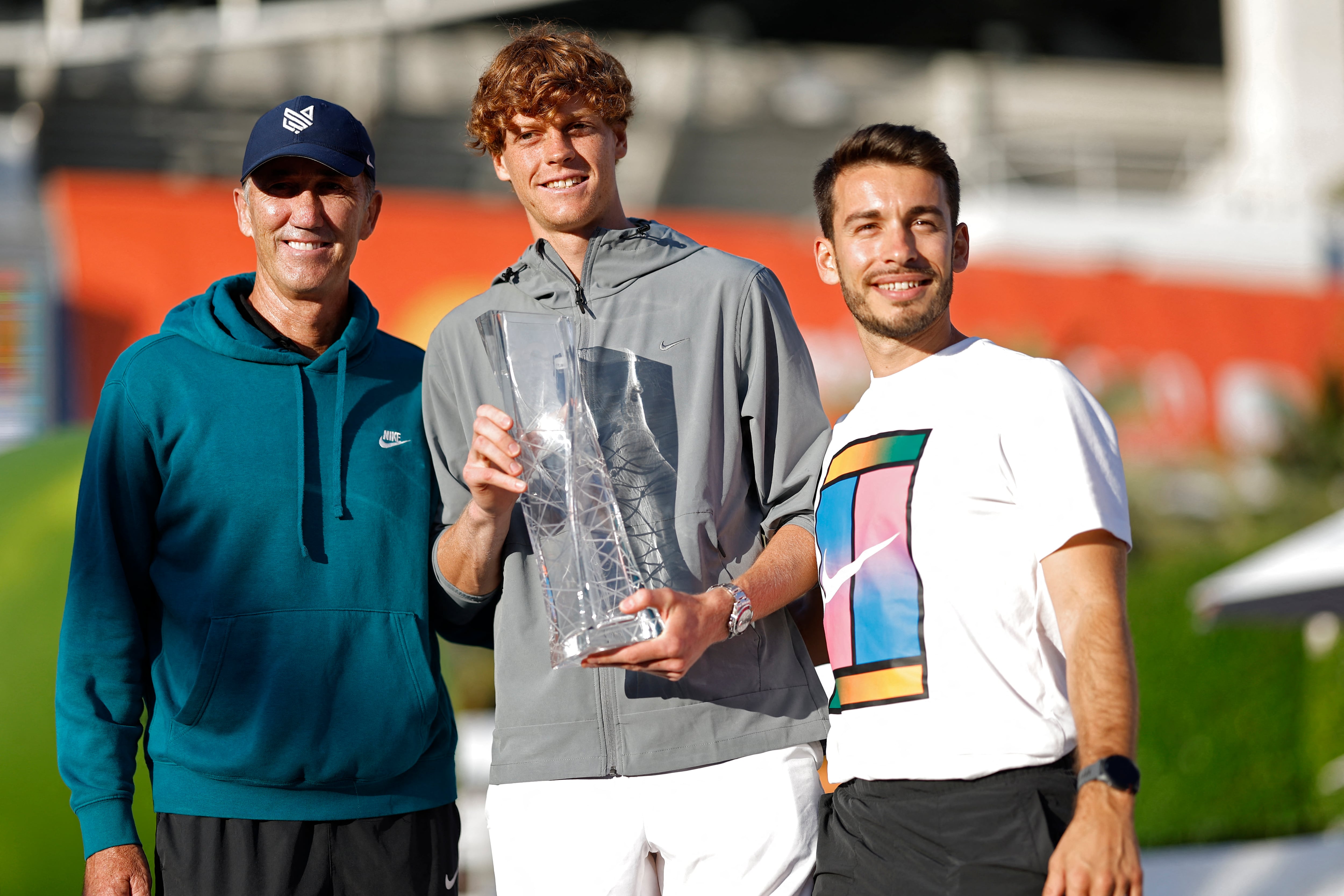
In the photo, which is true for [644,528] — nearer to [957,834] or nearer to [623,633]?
[623,633]

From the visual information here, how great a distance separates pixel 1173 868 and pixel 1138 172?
17.5 meters

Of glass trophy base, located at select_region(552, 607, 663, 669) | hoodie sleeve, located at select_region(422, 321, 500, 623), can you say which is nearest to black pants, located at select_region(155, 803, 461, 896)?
hoodie sleeve, located at select_region(422, 321, 500, 623)

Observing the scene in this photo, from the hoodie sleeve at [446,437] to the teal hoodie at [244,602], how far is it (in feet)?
0.21

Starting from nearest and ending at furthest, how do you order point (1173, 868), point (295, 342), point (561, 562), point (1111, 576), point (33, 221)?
1. point (1111, 576)
2. point (561, 562)
3. point (295, 342)
4. point (1173, 868)
5. point (33, 221)

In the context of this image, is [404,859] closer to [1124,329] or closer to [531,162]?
[531,162]

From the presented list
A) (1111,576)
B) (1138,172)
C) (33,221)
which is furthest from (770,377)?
(1138,172)

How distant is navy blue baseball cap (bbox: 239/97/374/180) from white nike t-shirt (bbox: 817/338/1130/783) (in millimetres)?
1308

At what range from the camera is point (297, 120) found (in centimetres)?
254

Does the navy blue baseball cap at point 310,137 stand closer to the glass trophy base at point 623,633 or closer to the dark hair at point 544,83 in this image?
the dark hair at point 544,83

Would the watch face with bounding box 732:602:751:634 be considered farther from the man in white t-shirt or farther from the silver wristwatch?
the man in white t-shirt

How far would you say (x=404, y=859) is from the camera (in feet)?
8.04

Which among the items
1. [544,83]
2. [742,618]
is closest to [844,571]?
[742,618]

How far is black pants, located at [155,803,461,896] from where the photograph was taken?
235 cm

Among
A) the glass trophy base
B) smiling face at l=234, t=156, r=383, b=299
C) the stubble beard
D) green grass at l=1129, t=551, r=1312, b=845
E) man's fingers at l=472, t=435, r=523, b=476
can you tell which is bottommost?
green grass at l=1129, t=551, r=1312, b=845
